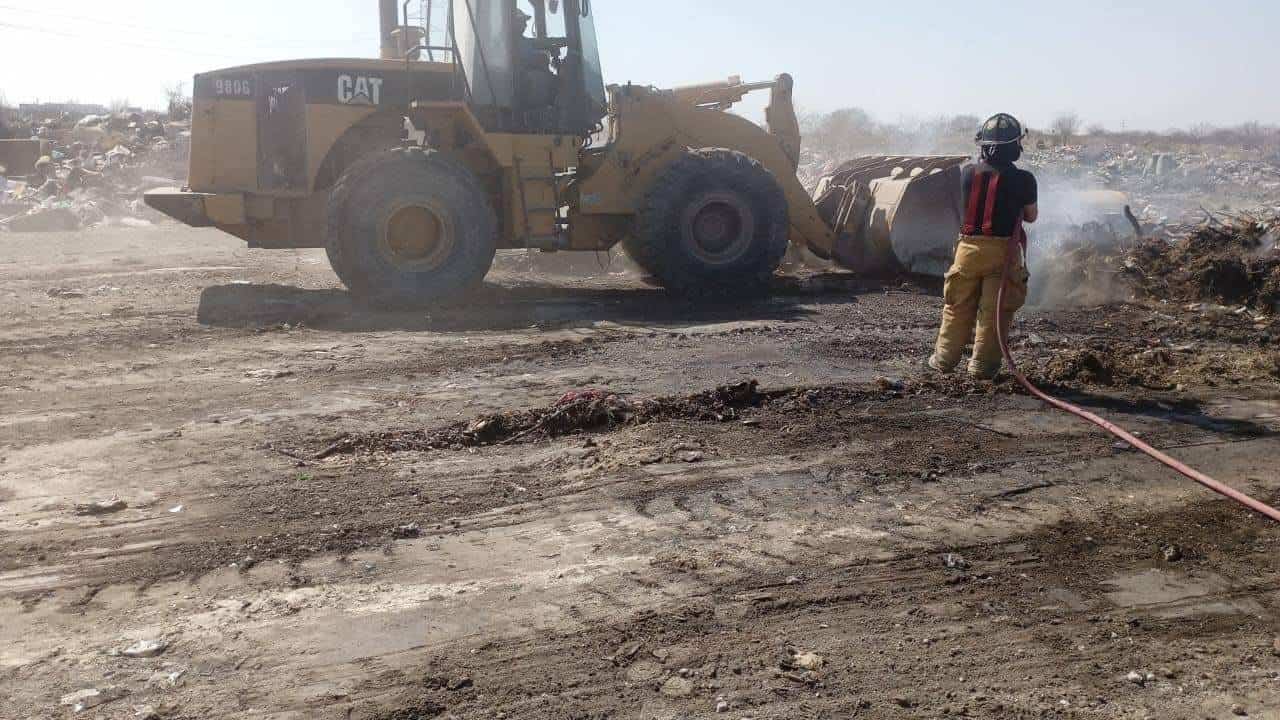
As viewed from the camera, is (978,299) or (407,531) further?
(978,299)

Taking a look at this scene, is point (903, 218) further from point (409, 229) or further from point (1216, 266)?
point (409, 229)

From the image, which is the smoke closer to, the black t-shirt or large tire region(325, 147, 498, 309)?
the black t-shirt

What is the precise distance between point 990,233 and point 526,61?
5272 millimetres

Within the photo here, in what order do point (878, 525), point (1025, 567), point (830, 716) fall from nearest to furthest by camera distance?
point (830, 716) → point (1025, 567) → point (878, 525)

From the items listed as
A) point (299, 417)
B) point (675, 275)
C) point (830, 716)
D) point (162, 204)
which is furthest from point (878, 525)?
point (162, 204)

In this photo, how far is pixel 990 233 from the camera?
691 cm

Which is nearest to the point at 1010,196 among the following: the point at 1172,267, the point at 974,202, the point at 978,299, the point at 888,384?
the point at 974,202

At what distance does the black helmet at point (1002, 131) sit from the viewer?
22.6ft

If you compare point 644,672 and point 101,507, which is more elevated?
point 101,507

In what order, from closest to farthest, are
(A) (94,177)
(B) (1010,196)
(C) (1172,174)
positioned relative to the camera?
1. (B) (1010,196)
2. (A) (94,177)
3. (C) (1172,174)

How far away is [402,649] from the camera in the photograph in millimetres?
3645

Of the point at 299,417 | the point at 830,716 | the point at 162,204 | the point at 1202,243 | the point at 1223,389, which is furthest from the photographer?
the point at 1202,243

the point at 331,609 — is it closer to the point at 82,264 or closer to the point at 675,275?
the point at 675,275

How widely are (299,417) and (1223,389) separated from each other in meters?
5.63
